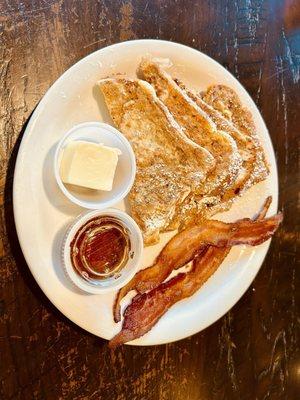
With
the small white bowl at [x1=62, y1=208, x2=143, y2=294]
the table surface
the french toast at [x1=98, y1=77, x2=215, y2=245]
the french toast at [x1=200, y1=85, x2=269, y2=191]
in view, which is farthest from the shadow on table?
the french toast at [x1=200, y1=85, x2=269, y2=191]

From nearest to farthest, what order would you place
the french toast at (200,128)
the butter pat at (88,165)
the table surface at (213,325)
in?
the butter pat at (88,165) → the table surface at (213,325) → the french toast at (200,128)

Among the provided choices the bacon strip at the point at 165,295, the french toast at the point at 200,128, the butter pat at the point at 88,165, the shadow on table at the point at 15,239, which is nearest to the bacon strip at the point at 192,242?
the bacon strip at the point at 165,295

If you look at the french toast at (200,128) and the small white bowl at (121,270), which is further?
the french toast at (200,128)

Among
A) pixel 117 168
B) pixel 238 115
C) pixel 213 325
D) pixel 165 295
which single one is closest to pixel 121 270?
pixel 165 295

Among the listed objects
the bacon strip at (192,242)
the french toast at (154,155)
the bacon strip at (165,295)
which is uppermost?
the french toast at (154,155)

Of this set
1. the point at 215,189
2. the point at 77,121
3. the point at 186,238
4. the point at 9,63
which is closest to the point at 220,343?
the point at 186,238

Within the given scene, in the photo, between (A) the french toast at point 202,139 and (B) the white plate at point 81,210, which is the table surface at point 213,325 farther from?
(A) the french toast at point 202,139
